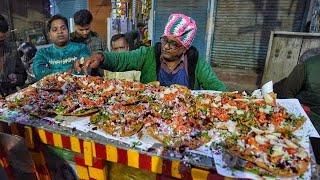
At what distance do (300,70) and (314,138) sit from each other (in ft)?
4.21

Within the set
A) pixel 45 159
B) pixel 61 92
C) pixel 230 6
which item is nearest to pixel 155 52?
pixel 61 92

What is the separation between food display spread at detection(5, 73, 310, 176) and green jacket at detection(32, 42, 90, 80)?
596mm

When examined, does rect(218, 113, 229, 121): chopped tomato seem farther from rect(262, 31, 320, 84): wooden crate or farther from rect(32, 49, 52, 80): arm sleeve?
rect(262, 31, 320, 84): wooden crate

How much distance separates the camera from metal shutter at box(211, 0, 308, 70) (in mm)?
6965

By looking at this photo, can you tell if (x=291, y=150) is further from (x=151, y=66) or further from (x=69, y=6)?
(x=69, y=6)

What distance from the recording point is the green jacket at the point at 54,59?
3.23 meters

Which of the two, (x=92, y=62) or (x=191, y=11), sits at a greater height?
(x=191, y=11)

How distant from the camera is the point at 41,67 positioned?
3.23m

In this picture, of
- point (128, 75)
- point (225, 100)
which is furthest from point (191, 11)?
point (225, 100)

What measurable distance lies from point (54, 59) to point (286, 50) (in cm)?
486

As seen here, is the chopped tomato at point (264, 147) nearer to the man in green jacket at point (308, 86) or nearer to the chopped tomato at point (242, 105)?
the chopped tomato at point (242, 105)

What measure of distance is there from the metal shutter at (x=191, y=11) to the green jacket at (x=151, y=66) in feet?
17.6

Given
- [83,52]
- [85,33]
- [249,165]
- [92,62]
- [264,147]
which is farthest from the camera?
[85,33]

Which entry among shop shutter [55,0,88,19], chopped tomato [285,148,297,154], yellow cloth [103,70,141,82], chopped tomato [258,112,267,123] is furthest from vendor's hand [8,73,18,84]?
shop shutter [55,0,88,19]
